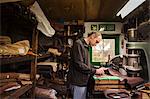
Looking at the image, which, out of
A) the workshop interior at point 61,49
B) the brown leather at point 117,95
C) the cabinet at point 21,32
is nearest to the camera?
the workshop interior at point 61,49

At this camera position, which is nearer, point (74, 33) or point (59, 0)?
point (59, 0)

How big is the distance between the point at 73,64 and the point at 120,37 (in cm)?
289

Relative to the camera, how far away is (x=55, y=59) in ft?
15.3

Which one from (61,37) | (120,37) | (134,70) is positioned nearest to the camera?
(134,70)

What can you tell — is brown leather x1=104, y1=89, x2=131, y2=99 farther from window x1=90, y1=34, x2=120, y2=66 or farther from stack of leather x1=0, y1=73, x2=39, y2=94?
window x1=90, y1=34, x2=120, y2=66

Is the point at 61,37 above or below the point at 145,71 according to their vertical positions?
above

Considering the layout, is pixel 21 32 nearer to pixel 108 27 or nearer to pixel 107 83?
pixel 107 83

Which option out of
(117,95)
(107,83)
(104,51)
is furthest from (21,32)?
(104,51)

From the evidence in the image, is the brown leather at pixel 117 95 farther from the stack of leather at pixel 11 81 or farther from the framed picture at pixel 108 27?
the framed picture at pixel 108 27

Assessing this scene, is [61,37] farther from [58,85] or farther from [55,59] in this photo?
[58,85]

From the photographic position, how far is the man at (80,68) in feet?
10.2

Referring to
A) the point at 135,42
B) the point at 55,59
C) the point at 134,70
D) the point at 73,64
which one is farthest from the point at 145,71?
the point at 55,59

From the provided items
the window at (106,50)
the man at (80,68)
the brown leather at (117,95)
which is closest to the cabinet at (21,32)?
the man at (80,68)

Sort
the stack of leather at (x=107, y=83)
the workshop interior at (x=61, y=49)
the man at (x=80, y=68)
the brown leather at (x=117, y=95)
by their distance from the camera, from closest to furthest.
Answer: the workshop interior at (x=61, y=49), the brown leather at (x=117, y=95), the man at (x=80, y=68), the stack of leather at (x=107, y=83)
